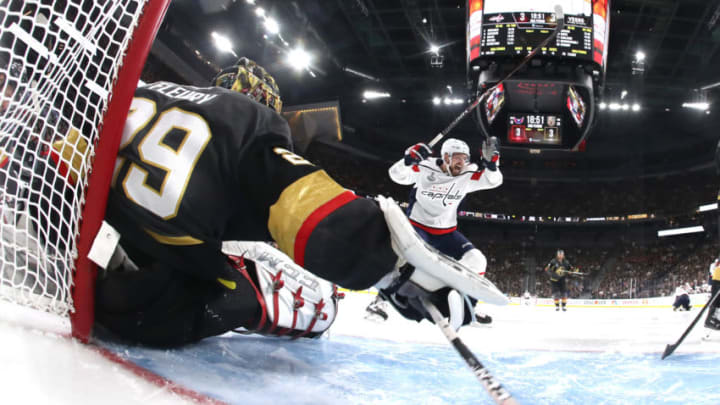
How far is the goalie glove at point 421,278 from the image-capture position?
→ 29.4 inches

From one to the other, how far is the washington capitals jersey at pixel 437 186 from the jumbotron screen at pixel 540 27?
3112 millimetres

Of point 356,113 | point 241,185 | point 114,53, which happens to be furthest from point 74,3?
point 356,113

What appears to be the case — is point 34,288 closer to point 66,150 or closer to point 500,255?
point 66,150

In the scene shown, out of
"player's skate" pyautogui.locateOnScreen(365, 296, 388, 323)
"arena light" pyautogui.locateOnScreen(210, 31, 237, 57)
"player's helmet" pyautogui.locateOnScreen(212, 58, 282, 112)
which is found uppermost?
"arena light" pyautogui.locateOnScreen(210, 31, 237, 57)

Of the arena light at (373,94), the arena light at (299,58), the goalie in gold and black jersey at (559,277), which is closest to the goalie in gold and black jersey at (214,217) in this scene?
the goalie in gold and black jersey at (559,277)

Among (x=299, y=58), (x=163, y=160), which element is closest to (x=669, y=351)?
(x=163, y=160)

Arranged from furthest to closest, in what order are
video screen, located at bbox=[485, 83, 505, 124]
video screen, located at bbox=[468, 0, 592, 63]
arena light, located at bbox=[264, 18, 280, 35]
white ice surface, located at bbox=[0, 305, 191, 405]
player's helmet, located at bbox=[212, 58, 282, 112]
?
arena light, located at bbox=[264, 18, 280, 35] < video screen, located at bbox=[485, 83, 505, 124] < video screen, located at bbox=[468, 0, 592, 63] < player's helmet, located at bbox=[212, 58, 282, 112] < white ice surface, located at bbox=[0, 305, 191, 405]

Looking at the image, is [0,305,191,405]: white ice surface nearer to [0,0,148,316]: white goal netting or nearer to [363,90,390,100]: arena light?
[0,0,148,316]: white goal netting

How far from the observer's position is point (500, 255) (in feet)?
57.5

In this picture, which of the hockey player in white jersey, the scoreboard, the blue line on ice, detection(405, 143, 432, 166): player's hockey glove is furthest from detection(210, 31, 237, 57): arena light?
the blue line on ice

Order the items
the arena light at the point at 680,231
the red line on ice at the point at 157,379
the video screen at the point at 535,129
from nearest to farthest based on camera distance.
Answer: the red line on ice at the point at 157,379 < the video screen at the point at 535,129 < the arena light at the point at 680,231

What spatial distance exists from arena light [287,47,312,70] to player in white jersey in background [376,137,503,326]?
780 centimetres

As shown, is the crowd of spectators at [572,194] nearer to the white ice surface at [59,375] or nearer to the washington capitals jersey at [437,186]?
the washington capitals jersey at [437,186]

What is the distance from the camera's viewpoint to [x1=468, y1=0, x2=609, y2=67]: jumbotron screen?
6.29 metres
